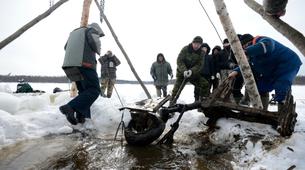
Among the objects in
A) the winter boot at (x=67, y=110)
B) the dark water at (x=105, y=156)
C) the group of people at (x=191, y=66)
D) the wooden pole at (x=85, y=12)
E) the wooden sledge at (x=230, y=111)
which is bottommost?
the dark water at (x=105, y=156)

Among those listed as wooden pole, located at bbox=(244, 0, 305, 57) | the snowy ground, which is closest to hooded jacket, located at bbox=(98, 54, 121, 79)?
the snowy ground

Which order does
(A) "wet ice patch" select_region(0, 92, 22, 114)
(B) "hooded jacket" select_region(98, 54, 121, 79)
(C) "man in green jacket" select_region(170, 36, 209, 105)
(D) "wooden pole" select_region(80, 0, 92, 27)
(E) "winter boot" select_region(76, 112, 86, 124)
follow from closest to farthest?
(E) "winter boot" select_region(76, 112, 86, 124) → (A) "wet ice patch" select_region(0, 92, 22, 114) → (C) "man in green jacket" select_region(170, 36, 209, 105) → (D) "wooden pole" select_region(80, 0, 92, 27) → (B) "hooded jacket" select_region(98, 54, 121, 79)

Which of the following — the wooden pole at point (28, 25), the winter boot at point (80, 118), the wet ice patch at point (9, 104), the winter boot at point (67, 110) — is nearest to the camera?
the winter boot at point (67, 110)

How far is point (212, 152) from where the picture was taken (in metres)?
3.24

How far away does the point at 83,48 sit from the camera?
15.1 ft

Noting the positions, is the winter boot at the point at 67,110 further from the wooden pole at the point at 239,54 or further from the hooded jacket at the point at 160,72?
the hooded jacket at the point at 160,72

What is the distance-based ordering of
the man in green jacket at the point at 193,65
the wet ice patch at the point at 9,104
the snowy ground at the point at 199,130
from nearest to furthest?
the snowy ground at the point at 199,130
the wet ice patch at the point at 9,104
the man in green jacket at the point at 193,65

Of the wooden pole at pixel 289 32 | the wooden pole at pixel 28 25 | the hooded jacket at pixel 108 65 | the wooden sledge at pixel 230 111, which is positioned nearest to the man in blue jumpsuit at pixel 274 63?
the wooden sledge at pixel 230 111

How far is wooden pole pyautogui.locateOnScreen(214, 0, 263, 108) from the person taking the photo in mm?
4293

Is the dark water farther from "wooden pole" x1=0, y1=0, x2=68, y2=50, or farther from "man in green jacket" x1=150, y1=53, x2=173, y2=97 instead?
"man in green jacket" x1=150, y1=53, x2=173, y2=97

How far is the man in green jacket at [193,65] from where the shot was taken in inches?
224

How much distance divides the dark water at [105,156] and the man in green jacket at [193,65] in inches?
77.2

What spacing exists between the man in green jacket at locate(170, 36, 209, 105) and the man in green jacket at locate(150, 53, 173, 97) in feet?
12.3

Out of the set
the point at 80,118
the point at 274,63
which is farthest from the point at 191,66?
the point at 80,118
